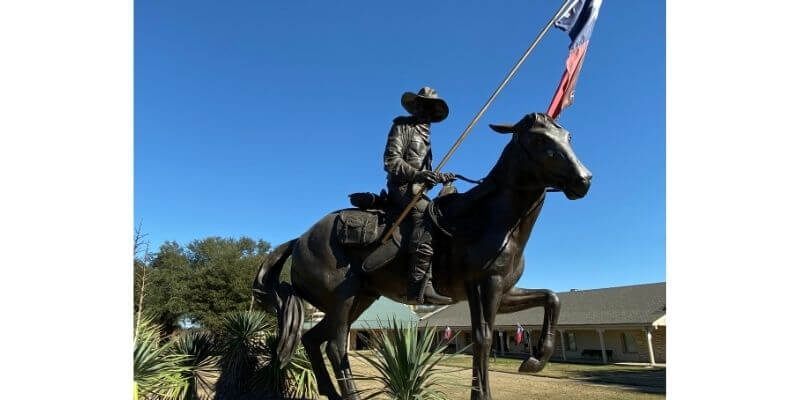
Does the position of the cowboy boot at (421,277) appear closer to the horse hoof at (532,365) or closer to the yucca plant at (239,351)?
the horse hoof at (532,365)

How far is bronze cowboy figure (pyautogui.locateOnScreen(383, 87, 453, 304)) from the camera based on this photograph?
15.1 feet

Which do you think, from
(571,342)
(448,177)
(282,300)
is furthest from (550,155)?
(571,342)

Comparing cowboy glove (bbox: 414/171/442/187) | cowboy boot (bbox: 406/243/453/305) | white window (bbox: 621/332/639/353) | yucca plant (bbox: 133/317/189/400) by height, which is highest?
cowboy glove (bbox: 414/171/442/187)

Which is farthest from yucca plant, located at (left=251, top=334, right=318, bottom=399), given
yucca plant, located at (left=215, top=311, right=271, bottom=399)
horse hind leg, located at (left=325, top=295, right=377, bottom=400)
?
horse hind leg, located at (left=325, top=295, right=377, bottom=400)

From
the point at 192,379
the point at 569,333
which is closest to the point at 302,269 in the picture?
the point at 192,379

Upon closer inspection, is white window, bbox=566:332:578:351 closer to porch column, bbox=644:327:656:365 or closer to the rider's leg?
porch column, bbox=644:327:656:365

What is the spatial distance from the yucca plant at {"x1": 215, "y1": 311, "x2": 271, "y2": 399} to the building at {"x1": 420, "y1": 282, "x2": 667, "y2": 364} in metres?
16.4

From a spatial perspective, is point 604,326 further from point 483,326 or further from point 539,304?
point 483,326

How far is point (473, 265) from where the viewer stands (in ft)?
14.4

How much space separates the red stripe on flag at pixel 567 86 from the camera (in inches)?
218

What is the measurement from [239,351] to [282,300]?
3.37 meters

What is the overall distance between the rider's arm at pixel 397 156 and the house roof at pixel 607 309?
23.2 meters

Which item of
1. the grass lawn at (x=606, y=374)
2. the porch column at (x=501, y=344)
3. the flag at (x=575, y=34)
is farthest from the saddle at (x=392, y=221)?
the porch column at (x=501, y=344)

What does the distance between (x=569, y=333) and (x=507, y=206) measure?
30.5m
